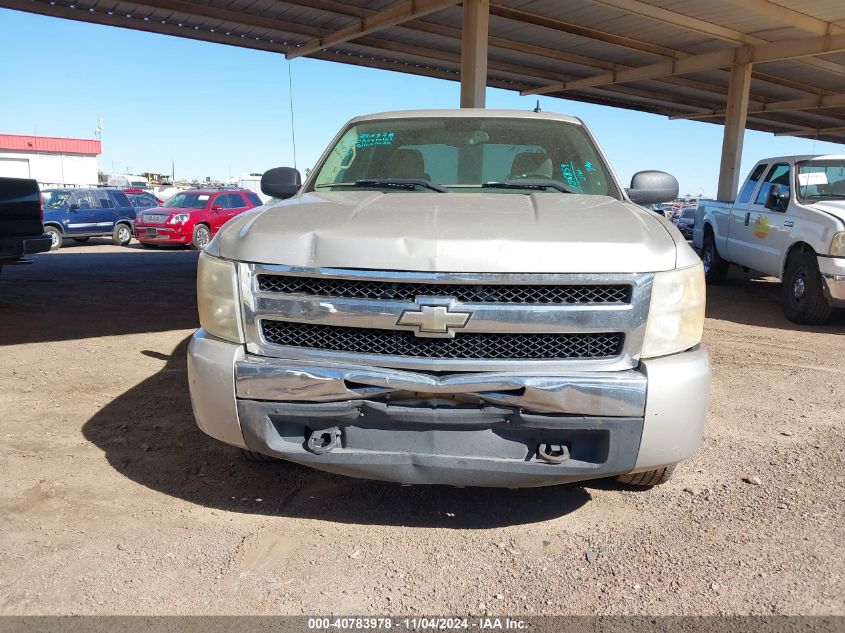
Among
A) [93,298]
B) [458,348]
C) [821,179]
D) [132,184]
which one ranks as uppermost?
[821,179]

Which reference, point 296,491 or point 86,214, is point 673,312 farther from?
point 86,214

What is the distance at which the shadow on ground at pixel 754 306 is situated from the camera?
294 inches

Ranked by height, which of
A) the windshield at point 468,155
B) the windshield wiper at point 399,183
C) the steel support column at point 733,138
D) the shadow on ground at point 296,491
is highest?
the steel support column at point 733,138

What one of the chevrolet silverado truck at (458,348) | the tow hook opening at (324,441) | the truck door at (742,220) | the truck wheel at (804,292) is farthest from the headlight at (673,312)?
the truck door at (742,220)

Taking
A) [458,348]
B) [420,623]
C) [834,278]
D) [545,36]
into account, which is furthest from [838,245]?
[545,36]

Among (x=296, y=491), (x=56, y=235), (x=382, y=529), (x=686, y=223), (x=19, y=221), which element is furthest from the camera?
(x=686, y=223)

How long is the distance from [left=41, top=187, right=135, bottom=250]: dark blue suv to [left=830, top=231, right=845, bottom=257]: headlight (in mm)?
17257

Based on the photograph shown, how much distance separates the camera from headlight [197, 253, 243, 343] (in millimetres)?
2580

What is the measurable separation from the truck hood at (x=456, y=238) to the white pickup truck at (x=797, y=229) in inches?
205

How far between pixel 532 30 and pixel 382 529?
13.9 metres

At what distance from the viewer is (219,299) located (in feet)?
8.60

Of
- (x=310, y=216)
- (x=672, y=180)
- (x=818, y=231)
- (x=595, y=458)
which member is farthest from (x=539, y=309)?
(x=818, y=231)

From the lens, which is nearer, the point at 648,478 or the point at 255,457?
the point at 648,478

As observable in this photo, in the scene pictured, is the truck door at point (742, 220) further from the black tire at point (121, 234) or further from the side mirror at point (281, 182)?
the black tire at point (121, 234)
